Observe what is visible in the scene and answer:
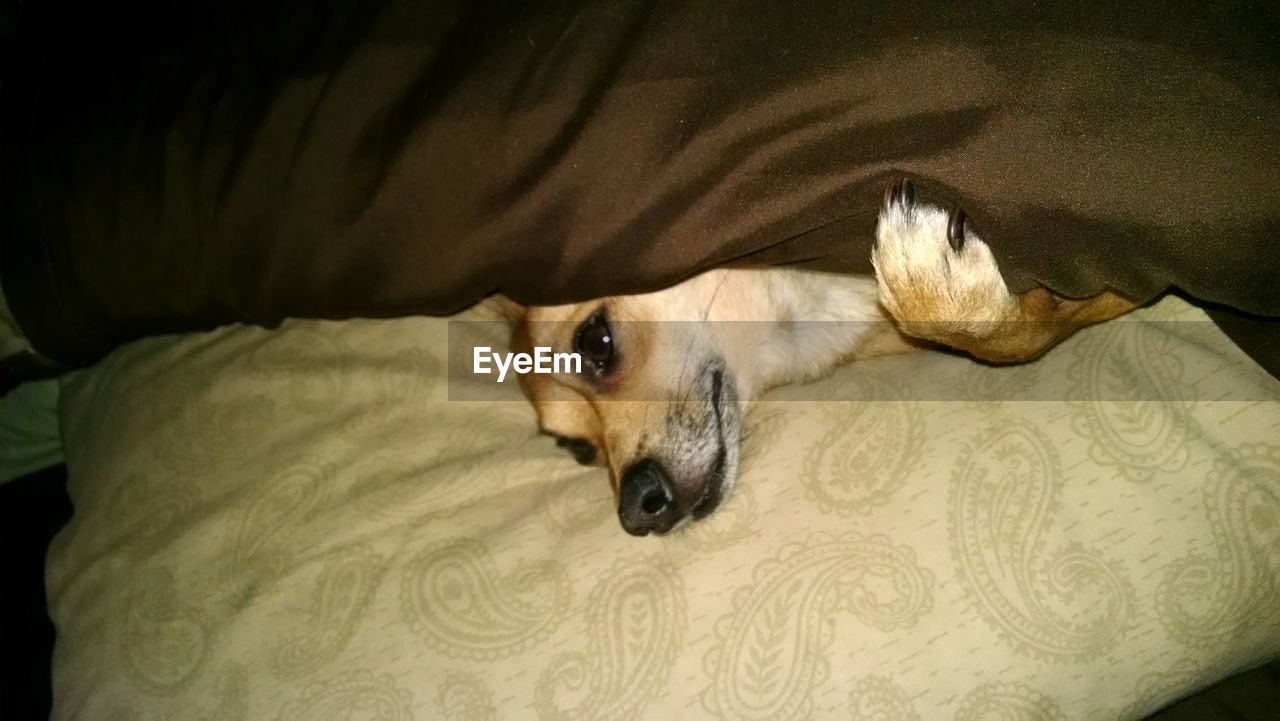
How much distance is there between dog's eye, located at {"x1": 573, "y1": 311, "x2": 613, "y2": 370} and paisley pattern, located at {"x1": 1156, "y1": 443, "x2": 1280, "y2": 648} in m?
1.19

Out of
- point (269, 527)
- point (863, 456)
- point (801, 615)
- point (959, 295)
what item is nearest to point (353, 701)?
point (269, 527)

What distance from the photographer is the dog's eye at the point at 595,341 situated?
6.22ft

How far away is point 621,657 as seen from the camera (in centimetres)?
148

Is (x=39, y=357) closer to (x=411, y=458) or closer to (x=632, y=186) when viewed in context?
(x=411, y=458)

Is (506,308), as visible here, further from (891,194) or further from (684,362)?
(891,194)

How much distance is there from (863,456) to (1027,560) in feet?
1.08

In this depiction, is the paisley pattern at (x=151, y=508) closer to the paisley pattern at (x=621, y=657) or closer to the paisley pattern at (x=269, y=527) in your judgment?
the paisley pattern at (x=269, y=527)

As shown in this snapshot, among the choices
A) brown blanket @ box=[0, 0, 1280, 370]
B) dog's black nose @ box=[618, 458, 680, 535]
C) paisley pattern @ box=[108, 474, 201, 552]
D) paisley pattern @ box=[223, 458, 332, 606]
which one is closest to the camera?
brown blanket @ box=[0, 0, 1280, 370]

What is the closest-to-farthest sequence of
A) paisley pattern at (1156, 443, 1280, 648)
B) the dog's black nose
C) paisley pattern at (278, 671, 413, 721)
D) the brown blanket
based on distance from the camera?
the brown blanket
paisley pattern at (1156, 443, 1280, 648)
paisley pattern at (278, 671, 413, 721)
the dog's black nose

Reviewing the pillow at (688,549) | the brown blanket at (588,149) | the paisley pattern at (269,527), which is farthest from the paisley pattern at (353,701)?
the brown blanket at (588,149)

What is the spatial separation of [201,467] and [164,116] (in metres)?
0.84

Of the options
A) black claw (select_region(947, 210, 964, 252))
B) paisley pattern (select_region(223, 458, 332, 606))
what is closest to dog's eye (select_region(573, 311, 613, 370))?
paisley pattern (select_region(223, 458, 332, 606))

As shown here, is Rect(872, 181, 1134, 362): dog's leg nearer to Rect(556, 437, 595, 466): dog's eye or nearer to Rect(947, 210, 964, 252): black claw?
Rect(947, 210, 964, 252): black claw

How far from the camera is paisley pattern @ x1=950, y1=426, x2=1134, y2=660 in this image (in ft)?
4.31
